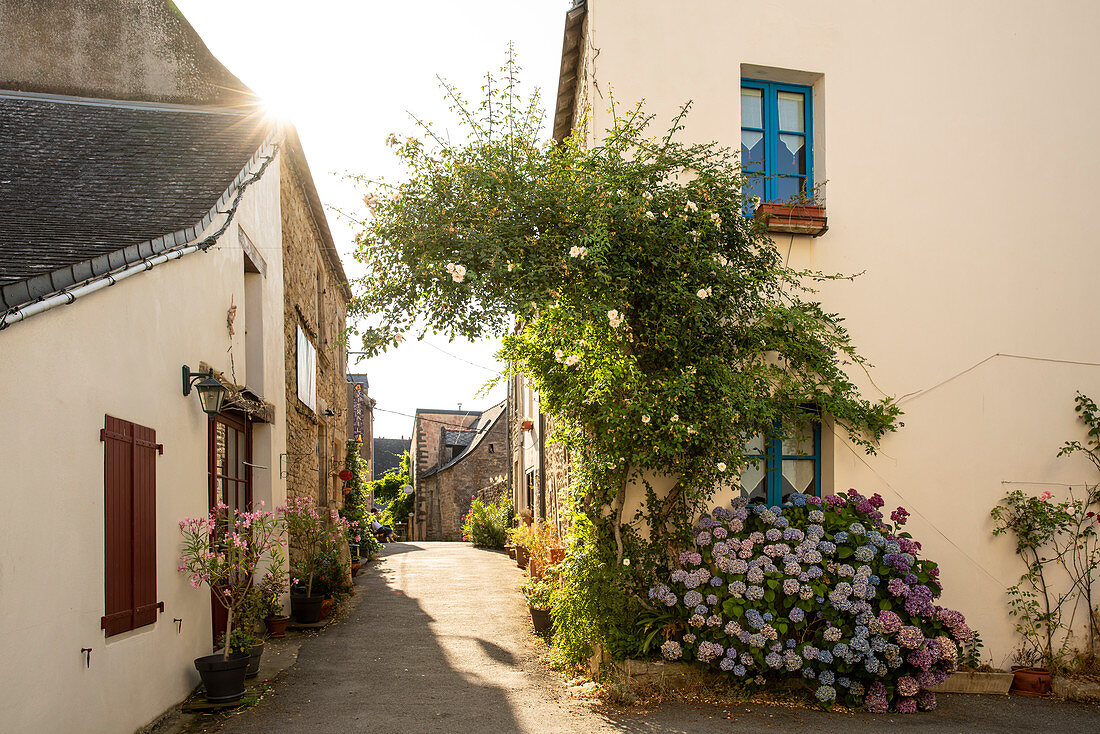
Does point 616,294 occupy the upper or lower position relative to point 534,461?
upper

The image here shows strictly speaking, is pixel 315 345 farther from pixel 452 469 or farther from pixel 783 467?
pixel 452 469

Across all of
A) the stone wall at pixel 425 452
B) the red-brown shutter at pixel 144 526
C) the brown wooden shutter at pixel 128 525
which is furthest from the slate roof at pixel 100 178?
the stone wall at pixel 425 452

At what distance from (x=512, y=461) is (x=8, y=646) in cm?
1917

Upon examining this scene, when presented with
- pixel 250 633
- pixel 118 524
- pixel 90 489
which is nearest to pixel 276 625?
pixel 250 633

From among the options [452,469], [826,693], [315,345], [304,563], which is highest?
[315,345]

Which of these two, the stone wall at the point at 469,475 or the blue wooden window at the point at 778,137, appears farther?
the stone wall at the point at 469,475

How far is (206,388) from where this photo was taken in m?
5.86

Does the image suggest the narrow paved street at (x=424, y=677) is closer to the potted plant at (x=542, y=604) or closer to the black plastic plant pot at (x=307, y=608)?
the potted plant at (x=542, y=604)

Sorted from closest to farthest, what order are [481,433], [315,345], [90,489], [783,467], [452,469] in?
[90,489] < [783,467] < [315,345] < [452,469] < [481,433]

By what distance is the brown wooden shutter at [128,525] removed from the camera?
445 cm

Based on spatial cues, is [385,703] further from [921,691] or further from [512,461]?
[512,461]

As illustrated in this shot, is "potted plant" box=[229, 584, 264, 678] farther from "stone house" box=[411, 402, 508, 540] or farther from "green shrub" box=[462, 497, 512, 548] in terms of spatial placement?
"stone house" box=[411, 402, 508, 540]

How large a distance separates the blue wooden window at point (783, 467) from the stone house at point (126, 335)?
4360mm

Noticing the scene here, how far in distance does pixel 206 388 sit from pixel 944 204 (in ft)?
21.1
